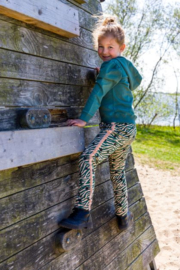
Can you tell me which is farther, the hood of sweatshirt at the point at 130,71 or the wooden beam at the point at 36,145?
the hood of sweatshirt at the point at 130,71

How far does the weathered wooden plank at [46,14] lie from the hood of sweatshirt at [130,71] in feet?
1.30

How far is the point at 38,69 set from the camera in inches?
83.7

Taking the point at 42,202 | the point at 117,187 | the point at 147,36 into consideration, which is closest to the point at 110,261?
the point at 117,187

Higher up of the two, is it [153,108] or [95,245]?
[153,108]

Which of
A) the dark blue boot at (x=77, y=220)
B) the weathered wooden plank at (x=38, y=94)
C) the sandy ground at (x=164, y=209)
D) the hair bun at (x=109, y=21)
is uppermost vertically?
the hair bun at (x=109, y=21)

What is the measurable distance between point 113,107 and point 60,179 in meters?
0.67

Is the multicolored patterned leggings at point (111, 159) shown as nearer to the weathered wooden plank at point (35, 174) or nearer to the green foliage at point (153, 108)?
the weathered wooden plank at point (35, 174)

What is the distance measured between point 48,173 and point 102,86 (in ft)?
2.31

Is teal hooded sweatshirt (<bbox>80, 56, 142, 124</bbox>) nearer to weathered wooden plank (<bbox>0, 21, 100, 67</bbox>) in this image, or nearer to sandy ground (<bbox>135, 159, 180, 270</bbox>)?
weathered wooden plank (<bbox>0, 21, 100, 67</bbox>)

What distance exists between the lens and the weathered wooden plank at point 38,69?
189cm

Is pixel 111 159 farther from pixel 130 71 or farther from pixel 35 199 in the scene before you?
pixel 35 199

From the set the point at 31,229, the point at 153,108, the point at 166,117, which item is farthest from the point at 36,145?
the point at 166,117

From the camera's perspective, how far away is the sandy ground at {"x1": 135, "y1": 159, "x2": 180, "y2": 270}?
4332mm

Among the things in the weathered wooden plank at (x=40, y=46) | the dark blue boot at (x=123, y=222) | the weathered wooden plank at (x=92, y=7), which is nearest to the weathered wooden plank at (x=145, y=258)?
the dark blue boot at (x=123, y=222)
